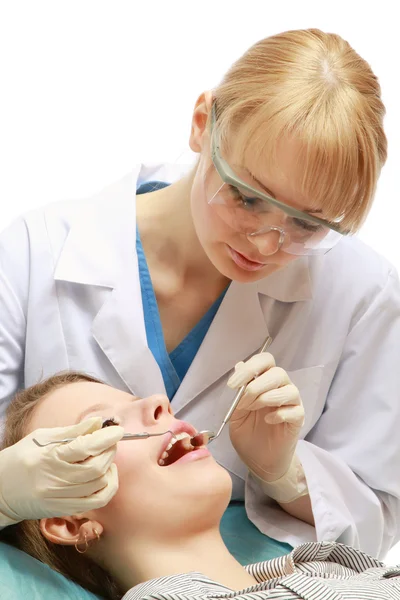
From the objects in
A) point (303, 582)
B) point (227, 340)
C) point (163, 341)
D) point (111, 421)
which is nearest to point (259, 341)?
point (227, 340)

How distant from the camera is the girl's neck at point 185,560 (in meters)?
2.05

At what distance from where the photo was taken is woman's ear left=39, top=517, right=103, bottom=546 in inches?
82.8

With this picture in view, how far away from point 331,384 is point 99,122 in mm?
1426

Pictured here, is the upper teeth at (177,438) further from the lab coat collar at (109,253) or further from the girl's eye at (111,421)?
the lab coat collar at (109,253)

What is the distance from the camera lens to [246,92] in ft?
6.97

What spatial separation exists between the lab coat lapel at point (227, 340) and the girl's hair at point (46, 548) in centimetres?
34

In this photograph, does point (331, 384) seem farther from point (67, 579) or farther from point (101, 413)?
point (67, 579)

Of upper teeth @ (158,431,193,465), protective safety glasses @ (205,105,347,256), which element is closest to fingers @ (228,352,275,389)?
upper teeth @ (158,431,193,465)

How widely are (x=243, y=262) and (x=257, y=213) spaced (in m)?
0.15

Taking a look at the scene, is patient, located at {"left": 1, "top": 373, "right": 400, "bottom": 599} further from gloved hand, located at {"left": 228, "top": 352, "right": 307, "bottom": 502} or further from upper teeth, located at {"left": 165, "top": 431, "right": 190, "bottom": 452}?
gloved hand, located at {"left": 228, "top": 352, "right": 307, "bottom": 502}

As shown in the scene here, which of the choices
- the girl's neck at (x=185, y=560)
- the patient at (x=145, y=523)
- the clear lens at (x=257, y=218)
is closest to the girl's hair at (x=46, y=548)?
the patient at (x=145, y=523)

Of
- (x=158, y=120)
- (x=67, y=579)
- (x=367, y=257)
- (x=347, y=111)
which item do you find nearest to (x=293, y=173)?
(x=347, y=111)

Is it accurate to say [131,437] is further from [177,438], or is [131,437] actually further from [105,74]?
[105,74]

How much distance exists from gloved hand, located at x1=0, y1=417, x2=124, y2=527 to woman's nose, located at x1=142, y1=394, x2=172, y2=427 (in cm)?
15
